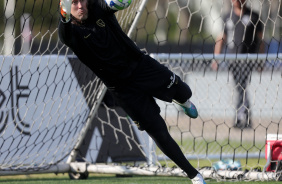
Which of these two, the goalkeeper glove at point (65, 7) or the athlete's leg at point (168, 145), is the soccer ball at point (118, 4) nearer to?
the goalkeeper glove at point (65, 7)

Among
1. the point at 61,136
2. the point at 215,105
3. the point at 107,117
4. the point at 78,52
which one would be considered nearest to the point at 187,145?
the point at 215,105

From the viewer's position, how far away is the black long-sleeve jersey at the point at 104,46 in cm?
501

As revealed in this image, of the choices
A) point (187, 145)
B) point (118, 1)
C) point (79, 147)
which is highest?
point (118, 1)

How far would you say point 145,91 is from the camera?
16.8 feet

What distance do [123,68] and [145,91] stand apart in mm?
245

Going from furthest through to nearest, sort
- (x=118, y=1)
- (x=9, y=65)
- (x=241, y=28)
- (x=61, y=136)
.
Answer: (x=241, y=28)
(x=61, y=136)
(x=9, y=65)
(x=118, y=1)

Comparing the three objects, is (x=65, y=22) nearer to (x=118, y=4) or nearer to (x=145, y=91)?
(x=118, y=4)

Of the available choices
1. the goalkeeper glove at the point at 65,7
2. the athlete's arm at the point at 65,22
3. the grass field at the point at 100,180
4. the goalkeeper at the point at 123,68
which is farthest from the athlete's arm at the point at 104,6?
the grass field at the point at 100,180

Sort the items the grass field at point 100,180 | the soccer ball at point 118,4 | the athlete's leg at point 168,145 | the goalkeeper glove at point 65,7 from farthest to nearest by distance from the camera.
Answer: the grass field at point 100,180 → the athlete's leg at point 168,145 → the soccer ball at point 118,4 → the goalkeeper glove at point 65,7

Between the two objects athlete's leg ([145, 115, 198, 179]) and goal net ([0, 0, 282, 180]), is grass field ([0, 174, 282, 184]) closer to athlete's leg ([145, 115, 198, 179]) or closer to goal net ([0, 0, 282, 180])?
goal net ([0, 0, 282, 180])

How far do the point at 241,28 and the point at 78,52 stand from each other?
4.22 m

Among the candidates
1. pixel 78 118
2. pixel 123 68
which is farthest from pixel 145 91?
pixel 78 118

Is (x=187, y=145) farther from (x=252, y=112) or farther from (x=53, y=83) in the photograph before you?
(x=53, y=83)

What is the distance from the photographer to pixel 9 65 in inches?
242
